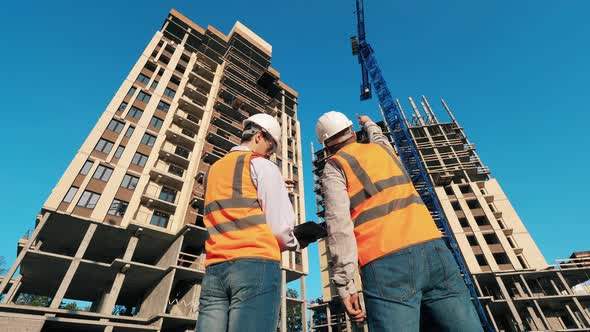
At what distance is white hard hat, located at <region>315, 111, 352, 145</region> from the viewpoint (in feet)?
9.74

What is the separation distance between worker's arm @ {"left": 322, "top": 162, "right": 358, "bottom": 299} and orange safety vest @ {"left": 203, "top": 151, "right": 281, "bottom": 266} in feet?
1.55

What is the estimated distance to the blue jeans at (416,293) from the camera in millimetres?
1775

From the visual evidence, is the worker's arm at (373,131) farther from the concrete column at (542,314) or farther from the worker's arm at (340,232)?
the concrete column at (542,314)

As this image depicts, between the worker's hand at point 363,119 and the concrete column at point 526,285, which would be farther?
the concrete column at point 526,285

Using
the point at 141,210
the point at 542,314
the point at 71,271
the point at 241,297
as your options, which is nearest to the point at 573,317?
the point at 542,314

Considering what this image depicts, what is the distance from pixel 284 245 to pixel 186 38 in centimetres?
4089

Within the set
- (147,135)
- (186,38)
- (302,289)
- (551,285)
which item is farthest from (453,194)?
(186,38)

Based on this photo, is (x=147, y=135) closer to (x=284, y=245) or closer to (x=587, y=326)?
(x=284, y=245)

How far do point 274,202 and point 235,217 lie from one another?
36 centimetres

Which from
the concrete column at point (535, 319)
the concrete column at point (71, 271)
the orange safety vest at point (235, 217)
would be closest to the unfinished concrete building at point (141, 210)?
the concrete column at point (71, 271)

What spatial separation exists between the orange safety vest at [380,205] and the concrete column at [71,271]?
20.8 metres

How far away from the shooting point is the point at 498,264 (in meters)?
31.8

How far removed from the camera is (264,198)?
2402 millimetres

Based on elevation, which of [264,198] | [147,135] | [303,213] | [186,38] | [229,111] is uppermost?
[186,38]
